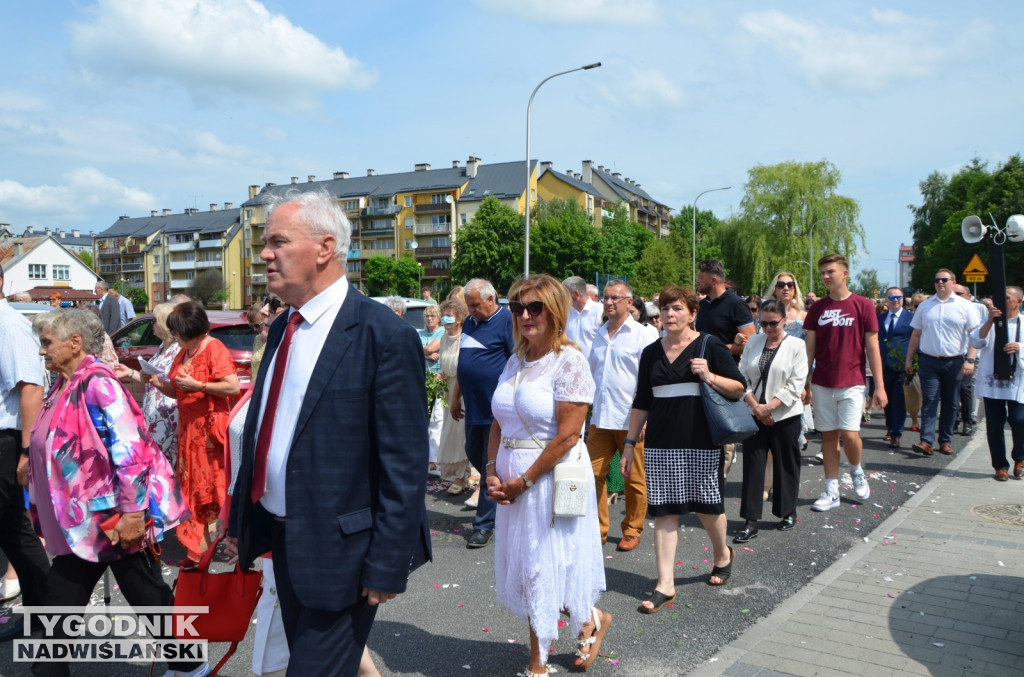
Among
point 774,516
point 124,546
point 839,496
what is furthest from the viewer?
point 839,496

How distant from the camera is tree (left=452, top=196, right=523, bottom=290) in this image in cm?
7194

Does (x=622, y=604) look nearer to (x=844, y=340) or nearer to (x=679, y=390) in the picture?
(x=679, y=390)

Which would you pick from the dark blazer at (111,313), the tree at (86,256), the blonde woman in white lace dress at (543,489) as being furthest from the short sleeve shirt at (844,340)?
the tree at (86,256)

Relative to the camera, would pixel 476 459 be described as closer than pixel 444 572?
No

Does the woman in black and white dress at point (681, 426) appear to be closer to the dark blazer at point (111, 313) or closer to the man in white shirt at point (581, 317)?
the man in white shirt at point (581, 317)

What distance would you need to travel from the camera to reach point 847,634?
4414mm

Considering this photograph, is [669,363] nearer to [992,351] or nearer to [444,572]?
[444,572]

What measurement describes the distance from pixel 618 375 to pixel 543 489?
2.61 metres

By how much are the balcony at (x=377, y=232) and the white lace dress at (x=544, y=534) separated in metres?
101

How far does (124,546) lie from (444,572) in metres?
2.48

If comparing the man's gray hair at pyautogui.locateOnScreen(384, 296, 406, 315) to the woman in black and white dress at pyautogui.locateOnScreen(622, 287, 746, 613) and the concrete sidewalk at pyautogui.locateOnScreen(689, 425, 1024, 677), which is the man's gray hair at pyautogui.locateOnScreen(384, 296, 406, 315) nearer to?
the woman in black and white dress at pyautogui.locateOnScreen(622, 287, 746, 613)

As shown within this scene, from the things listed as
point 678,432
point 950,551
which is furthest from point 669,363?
point 950,551

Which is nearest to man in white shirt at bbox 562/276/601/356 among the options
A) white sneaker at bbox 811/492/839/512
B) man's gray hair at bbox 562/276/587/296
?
man's gray hair at bbox 562/276/587/296

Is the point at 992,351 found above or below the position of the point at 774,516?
above
